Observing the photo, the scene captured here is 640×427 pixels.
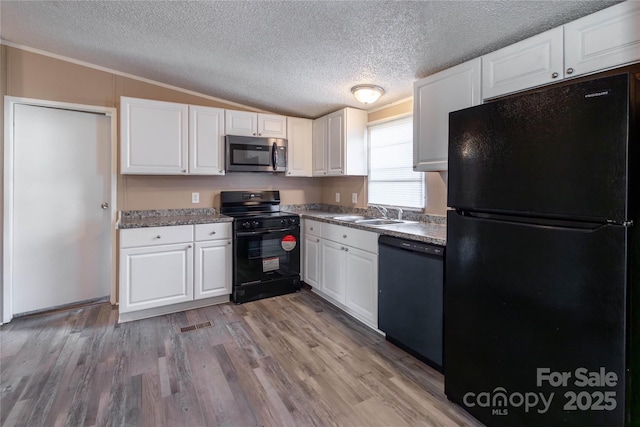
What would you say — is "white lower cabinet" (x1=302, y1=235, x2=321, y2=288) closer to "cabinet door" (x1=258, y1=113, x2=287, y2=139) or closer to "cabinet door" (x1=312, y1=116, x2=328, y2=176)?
"cabinet door" (x1=312, y1=116, x2=328, y2=176)

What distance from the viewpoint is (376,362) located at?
2.11 metres

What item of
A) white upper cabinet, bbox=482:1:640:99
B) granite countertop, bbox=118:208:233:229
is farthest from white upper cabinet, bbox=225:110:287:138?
white upper cabinet, bbox=482:1:640:99

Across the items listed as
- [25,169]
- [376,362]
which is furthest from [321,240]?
[25,169]

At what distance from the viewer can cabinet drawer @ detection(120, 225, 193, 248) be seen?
2654 mm

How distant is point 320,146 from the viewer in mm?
3754

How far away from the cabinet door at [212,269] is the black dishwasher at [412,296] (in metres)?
1.61

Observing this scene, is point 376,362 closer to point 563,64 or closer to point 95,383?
point 95,383

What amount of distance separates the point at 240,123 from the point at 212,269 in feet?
5.31

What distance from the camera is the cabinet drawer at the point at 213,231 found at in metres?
2.97

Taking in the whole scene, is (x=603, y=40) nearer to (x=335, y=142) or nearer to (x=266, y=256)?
(x=335, y=142)

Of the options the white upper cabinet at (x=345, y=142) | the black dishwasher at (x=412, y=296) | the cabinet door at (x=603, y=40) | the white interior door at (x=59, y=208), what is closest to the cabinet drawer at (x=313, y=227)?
the white upper cabinet at (x=345, y=142)

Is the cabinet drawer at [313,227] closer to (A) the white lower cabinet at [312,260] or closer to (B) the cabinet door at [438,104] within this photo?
(A) the white lower cabinet at [312,260]

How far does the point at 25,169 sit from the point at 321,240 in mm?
2857

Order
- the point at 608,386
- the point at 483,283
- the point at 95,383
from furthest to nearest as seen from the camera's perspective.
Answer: the point at 95,383 < the point at 483,283 < the point at 608,386
